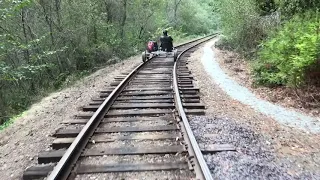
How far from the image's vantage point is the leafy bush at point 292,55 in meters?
7.64

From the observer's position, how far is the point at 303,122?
256 inches

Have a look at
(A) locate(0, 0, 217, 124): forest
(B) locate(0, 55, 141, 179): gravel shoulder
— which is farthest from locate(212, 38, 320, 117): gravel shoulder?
(A) locate(0, 0, 217, 124): forest

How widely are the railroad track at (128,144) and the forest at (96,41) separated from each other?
10.6 ft

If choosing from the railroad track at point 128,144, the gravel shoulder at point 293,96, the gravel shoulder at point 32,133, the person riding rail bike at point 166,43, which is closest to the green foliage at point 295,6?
the gravel shoulder at point 293,96

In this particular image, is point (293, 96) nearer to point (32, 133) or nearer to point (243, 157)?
Answer: point (243, 157)

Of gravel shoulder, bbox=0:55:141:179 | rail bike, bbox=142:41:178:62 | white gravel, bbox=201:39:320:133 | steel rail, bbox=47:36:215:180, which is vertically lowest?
white gravel, bbox=201:39:320:133

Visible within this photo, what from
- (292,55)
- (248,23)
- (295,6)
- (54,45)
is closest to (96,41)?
(54,45)

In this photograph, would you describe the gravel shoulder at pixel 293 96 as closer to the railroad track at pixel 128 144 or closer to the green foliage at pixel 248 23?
the railroad track at pixel 128 144

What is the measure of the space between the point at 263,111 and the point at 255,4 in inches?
385

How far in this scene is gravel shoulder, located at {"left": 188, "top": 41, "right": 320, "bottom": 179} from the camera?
13.2 ft

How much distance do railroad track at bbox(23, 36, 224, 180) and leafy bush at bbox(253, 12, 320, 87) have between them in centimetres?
277

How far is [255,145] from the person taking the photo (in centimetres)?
494

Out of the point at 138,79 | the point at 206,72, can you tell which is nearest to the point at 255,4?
the point at 206,72

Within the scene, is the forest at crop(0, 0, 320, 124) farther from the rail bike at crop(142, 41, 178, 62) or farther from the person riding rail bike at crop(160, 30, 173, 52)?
the person riding rail bike at crop(160, 30, 173, 52)
